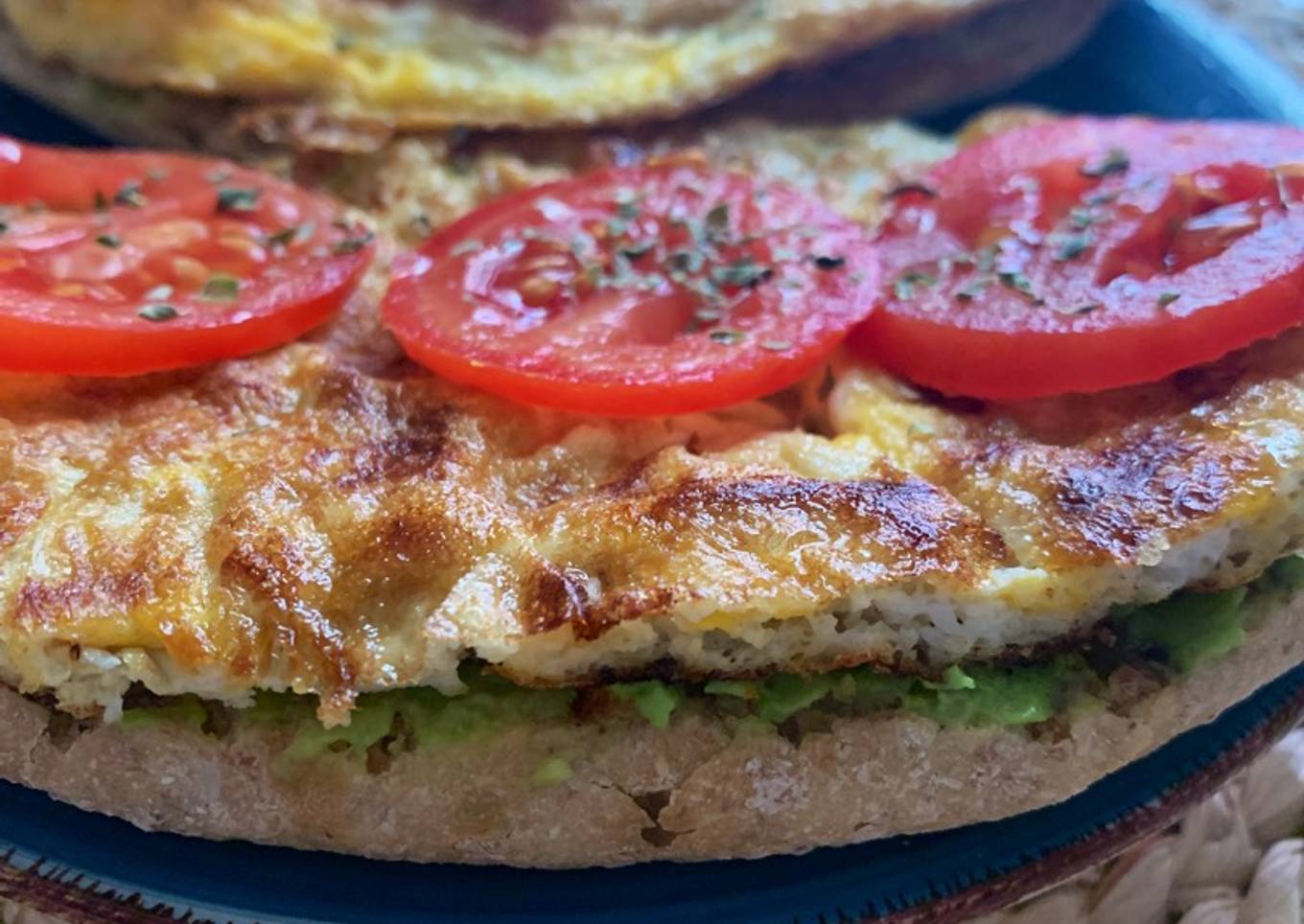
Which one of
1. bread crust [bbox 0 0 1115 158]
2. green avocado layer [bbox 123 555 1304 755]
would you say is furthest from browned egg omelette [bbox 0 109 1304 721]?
bread crust [bbox 0 0 1115 158]

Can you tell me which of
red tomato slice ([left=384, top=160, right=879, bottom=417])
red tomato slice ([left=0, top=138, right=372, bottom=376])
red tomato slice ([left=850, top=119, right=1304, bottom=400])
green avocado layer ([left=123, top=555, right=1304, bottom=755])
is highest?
red tomato slice ([left=850, top=119, right=1304, bottom=400])

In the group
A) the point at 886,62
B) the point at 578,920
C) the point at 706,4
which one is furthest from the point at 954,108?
the point at 578,920

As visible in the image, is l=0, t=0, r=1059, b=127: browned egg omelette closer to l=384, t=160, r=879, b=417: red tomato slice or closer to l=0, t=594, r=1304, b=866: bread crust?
l=384, t=160, r=879, b=417: red tomato slice

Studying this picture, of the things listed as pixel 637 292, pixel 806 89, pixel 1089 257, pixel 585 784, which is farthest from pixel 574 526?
pixel 806 89

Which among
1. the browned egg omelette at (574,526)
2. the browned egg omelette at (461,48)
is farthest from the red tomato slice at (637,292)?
the browned egg omelette at (461,48)

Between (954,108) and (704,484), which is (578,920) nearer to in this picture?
(704,484)

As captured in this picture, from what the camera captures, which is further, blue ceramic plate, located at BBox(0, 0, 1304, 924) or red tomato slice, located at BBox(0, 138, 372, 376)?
red tomato slice, located at BBox(0, 138, 372, 376)
